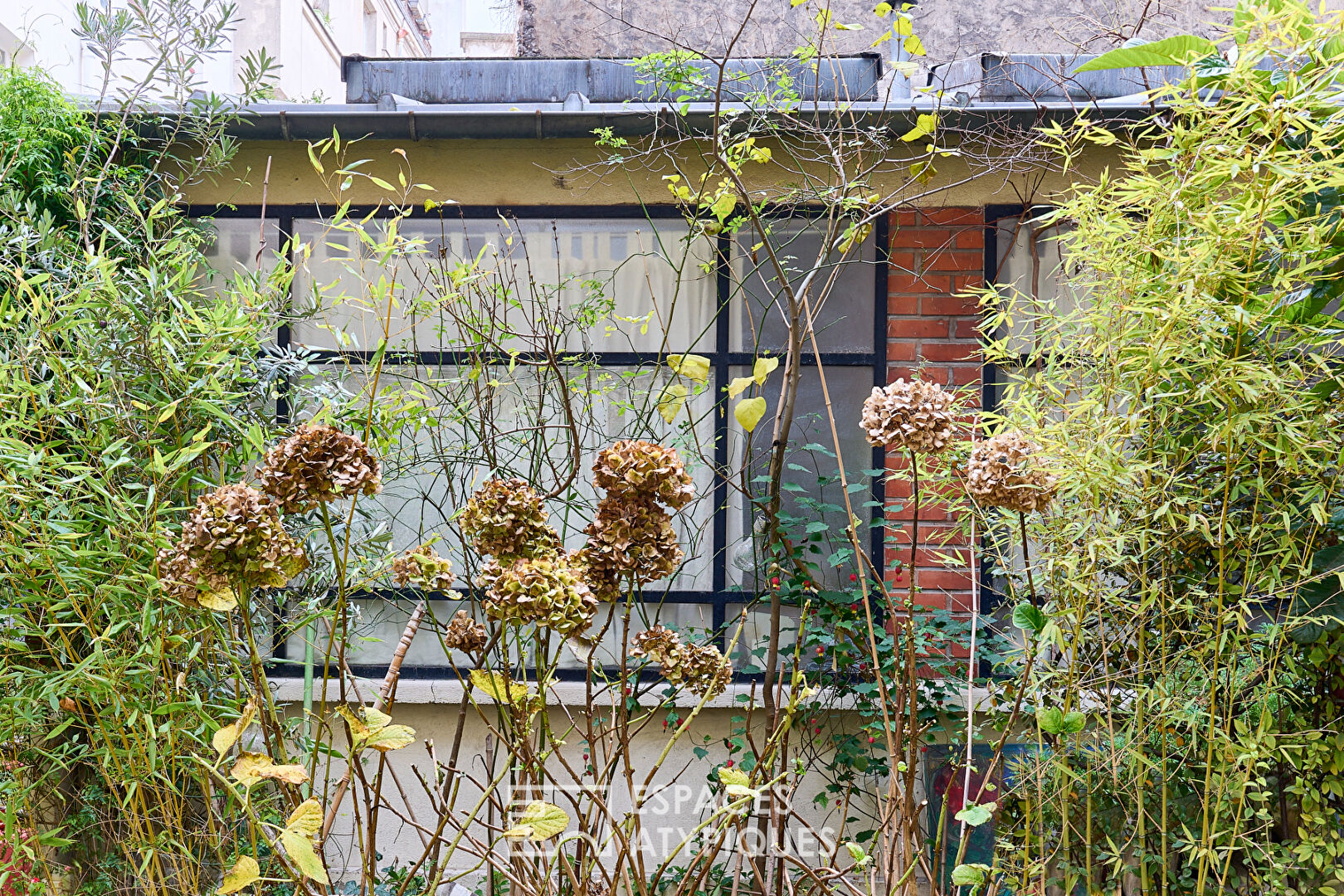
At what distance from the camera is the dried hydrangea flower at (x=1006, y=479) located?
1299 mm

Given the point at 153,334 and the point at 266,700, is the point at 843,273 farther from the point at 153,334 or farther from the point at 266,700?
the point at 266,700

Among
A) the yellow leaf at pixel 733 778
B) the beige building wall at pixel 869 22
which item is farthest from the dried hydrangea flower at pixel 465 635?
the beige building wall at pixel 869 22

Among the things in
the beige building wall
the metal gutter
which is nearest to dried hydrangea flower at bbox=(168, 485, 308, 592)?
the metal gutter

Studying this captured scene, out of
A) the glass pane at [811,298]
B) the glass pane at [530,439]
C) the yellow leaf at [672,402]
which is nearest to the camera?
the yellow leaf at [672,402]

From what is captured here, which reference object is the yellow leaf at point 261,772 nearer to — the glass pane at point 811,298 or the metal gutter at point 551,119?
the metal gutter at point 551,119

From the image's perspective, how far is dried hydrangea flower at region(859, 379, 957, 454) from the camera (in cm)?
129

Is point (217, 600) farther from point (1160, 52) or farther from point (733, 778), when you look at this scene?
point (1160, 52)

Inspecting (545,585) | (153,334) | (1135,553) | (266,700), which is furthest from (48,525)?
(1135,553)

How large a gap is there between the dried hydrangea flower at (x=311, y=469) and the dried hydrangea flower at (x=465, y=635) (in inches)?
12.8

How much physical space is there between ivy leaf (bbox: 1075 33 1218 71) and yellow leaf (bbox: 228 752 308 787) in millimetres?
1863

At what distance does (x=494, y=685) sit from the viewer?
1.13m

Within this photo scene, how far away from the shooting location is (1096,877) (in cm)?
206

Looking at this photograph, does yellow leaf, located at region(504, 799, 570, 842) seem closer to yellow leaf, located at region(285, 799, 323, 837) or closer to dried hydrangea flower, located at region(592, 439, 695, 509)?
yellow leaf, located at region(285, 799, 323, 837)

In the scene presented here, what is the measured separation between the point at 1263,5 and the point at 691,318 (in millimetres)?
2047
